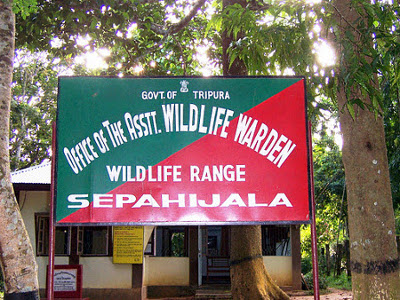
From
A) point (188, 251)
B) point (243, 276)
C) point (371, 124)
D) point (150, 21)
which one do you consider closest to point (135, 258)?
point (188, 251)

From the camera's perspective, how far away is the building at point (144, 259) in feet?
40.5

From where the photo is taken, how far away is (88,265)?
1252cm

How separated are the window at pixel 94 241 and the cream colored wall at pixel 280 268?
4.71 m

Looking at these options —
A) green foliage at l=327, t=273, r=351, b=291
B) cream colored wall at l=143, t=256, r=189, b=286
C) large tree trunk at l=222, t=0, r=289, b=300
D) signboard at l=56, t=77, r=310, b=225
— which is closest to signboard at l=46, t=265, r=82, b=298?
cream colored wall at l=143, t=256, r=189, b=286

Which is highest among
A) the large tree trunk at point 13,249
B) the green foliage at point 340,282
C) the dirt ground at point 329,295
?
the large tree trunk at point 13,249

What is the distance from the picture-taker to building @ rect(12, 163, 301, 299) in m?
12.4

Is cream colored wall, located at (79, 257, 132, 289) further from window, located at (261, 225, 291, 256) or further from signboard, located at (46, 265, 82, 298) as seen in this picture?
window, located at (261, 225, 291, 256)

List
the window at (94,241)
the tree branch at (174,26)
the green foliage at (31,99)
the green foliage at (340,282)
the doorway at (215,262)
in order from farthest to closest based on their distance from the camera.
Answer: the green foliage at (31,99) < the green foliage at (340,282) < the doorway at (215,262) < the window at (94,241) < the tree branch at (174,26)

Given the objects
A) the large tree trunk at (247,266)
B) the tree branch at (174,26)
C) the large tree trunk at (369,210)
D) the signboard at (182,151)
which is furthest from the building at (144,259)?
the large tree trunk at (369,210)

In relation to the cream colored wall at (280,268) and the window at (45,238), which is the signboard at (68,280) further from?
the cream colored wall at (280,268)

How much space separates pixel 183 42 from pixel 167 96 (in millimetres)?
9219

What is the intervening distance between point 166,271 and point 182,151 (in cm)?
964

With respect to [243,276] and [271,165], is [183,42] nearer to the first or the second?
[243,276]

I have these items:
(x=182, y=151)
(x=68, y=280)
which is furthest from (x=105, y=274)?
(x=182, y=151)
